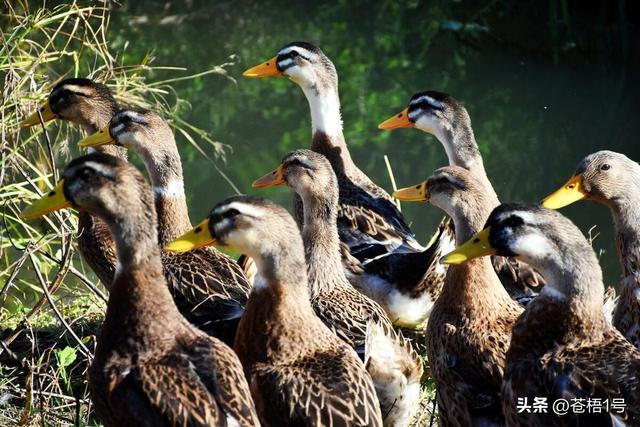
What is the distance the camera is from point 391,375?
438cm

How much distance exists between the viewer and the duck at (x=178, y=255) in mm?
4852

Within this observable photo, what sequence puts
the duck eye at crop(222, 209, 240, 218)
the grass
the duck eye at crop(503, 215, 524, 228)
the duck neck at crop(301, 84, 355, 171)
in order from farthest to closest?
1. the duck neck at crop(301, 84, 355, 171)
2. the grass
3. the duck eye at crop(222, 209, 240, 218)
4. the duck eye at crop(503, 215, 524, 228)

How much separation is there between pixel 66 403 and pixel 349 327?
51.4 inches

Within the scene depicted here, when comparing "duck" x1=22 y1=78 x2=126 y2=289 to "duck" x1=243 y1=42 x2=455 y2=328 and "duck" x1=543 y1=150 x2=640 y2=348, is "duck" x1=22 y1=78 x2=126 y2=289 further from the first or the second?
"duck" x1=543 y1=150 x2=640 y2=348

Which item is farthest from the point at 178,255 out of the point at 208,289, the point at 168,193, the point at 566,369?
the point at 566,369

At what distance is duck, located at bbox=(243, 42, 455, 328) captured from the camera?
5.77 meters

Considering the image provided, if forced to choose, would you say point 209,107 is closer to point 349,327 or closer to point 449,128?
point 449,128

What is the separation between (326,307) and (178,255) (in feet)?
2.44

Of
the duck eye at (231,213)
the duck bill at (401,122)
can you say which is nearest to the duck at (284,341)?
the duck eye at (231,213)

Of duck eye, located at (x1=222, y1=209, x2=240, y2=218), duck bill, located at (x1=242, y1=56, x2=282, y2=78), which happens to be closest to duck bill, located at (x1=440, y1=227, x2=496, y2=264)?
duck eye, located at (x1=222, y1=209, x2=240, y2=218)

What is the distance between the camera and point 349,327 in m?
4.76

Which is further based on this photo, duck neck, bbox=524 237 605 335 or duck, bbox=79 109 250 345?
duck, bbox=79 109 250 345

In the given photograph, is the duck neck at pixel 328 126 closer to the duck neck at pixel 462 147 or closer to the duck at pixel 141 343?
the duck neck at pixel 462 147

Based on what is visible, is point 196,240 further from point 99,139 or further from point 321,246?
point 99,139
